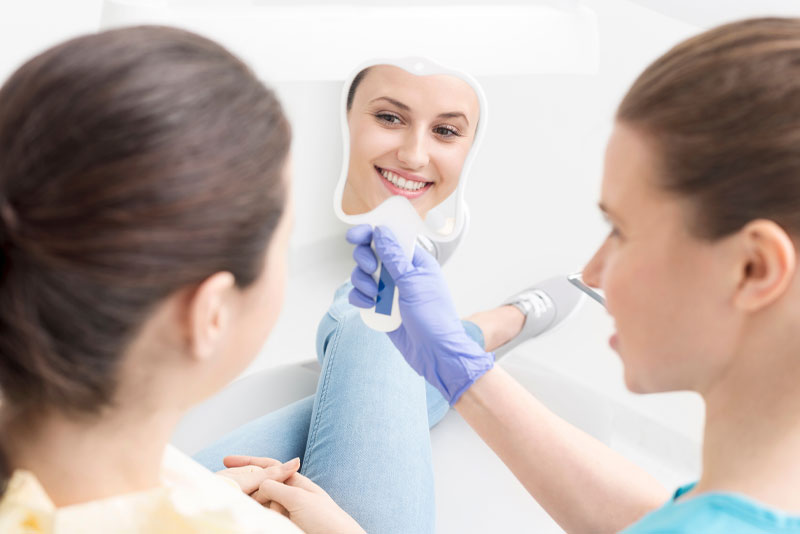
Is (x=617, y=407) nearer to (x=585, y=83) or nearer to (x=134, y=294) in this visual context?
(x=585, y=83)

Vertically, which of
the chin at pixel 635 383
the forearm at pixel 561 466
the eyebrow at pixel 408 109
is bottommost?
the forearm at pixel 561 466

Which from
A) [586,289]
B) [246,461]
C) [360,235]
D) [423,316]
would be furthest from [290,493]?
[586,289]

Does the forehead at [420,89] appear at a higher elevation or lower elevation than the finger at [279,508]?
higher

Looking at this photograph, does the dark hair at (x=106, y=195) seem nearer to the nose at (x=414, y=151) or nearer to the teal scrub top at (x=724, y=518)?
the teal scrub top at (x=724, y=518)

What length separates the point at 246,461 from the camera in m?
1.33

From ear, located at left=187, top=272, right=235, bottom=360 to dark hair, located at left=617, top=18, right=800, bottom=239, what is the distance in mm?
454

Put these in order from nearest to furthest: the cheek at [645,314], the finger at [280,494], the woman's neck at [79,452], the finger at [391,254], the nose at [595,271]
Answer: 1. the woman's neck at [79,452]
2. the cheek at [645,314]
3. the nose at [595,271]
4. the finger at [280,494]
5. the finger at [391,254]

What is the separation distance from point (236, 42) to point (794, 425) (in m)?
1.18

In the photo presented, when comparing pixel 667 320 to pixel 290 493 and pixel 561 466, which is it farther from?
pixel 290 493

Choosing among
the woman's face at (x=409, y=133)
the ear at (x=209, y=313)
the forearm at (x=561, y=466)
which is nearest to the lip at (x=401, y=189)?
the woman's face at (x=409, y=133)

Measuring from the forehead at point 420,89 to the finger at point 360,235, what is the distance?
237mm

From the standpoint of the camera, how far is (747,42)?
84cm

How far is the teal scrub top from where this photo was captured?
800mm

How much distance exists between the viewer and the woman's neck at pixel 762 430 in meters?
0.84
